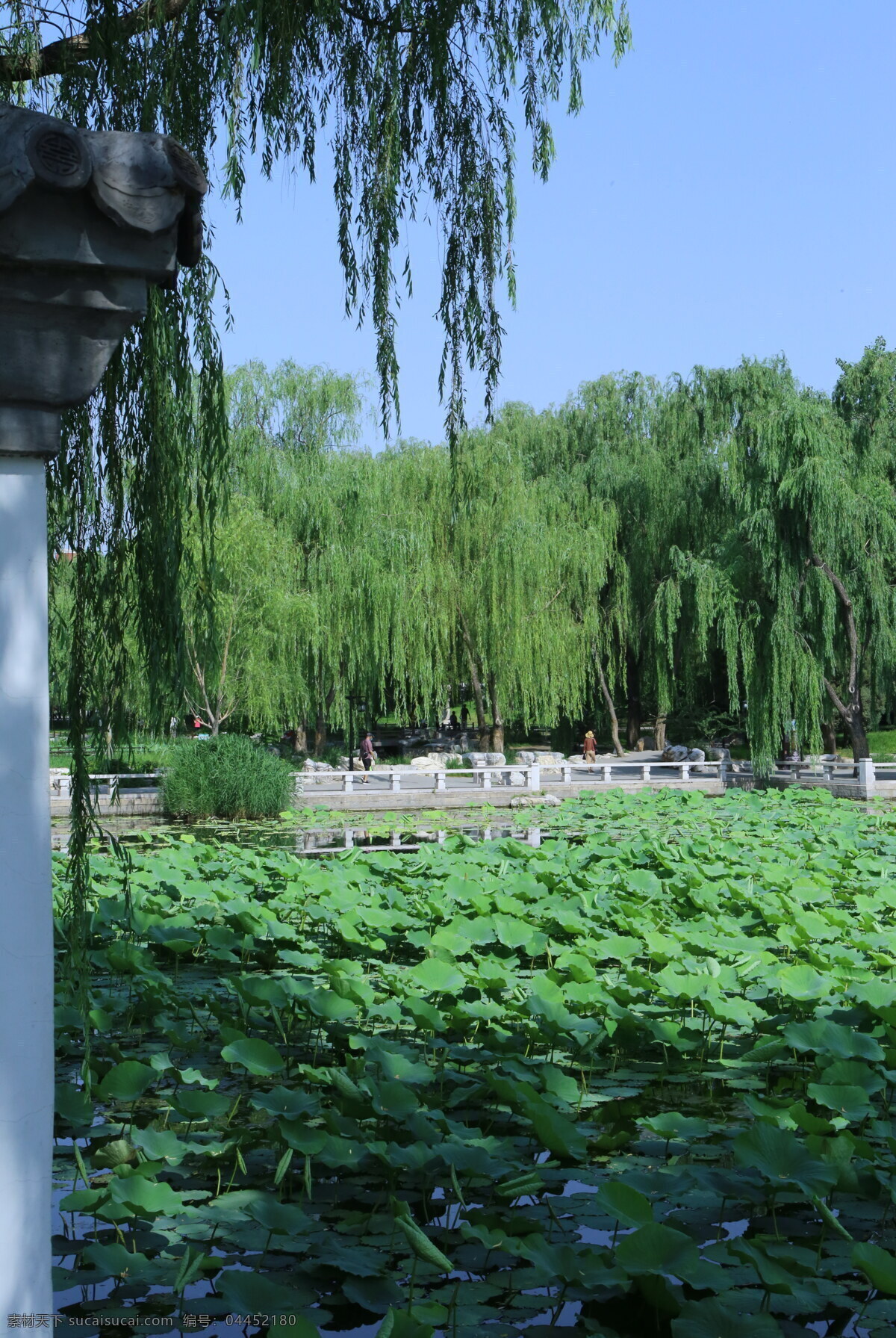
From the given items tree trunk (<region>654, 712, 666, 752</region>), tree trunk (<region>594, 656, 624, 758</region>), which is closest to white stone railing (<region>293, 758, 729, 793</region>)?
tree trunk (<region>594, 656, 624, 758</region>)

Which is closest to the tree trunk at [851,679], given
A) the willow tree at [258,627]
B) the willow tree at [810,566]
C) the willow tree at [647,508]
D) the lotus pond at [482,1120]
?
the willow tree at [810,566]

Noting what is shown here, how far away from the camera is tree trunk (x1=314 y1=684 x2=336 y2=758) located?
19.4m

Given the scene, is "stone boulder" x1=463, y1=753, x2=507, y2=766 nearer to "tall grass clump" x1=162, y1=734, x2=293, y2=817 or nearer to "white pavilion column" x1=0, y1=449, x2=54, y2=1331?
"tall grass clump" x1=162, y1=734, x2=293, y2=817

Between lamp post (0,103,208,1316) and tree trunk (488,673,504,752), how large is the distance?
1842 centimetres

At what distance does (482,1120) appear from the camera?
3162 millimetres

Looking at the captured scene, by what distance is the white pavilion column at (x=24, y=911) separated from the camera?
4.89ft

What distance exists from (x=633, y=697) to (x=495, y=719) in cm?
469

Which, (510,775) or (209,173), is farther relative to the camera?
(510,775)

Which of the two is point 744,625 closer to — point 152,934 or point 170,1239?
point 152,934

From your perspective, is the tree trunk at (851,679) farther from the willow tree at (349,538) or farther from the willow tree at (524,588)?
the willow tree at (349,538)

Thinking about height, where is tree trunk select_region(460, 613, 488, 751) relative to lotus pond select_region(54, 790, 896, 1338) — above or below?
above

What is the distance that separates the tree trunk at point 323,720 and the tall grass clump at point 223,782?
15.0 feet

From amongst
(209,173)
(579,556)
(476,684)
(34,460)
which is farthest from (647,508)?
(34,460)

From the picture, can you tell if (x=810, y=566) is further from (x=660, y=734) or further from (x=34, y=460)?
(x=34, y=460)
